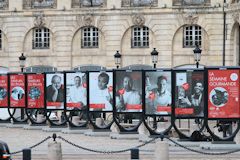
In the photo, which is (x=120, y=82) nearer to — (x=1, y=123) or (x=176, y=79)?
(x=176, y=79)

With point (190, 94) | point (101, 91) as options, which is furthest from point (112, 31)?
point (190, 94)

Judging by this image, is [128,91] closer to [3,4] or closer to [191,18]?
[191,18]

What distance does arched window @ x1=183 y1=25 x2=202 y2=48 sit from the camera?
77375 mm

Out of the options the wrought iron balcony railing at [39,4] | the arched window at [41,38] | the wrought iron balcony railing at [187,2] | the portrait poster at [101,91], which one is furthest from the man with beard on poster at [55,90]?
the wrought iron balcony railing at [39,4]

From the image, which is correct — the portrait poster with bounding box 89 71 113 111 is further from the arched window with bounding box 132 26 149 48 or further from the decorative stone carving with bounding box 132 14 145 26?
the arched window with bounding box 132 26 149 48

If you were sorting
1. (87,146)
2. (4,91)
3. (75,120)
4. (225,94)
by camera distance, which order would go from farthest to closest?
(4,91), (75,120), (87,146), (225,94)

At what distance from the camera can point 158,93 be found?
46656mm

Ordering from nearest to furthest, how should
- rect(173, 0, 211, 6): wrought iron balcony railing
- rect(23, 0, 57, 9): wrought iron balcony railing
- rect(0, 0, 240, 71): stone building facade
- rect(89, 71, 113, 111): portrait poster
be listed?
1. rect(89, 71, 113, 111): portrait poster
2. rect(0, 0, 240, 71): stone building facade
3. rect(173, 0, 211, 6): wrought iron balcony railing
4. rect(23, 0, 57, 9): wrought iron balcony railing

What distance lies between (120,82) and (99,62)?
2970 cm

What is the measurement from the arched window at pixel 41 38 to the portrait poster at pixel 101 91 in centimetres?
2847

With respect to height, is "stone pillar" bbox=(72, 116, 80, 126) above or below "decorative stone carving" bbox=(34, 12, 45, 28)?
below

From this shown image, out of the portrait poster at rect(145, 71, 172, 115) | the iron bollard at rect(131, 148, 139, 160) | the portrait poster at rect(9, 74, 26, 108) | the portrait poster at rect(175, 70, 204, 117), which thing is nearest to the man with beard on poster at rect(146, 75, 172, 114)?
the portrait poster at rect(145, 71, 172, 115)

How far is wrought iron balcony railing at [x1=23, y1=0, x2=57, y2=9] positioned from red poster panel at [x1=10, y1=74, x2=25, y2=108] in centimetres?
2152

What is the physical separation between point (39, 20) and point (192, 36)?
11.7 metres
